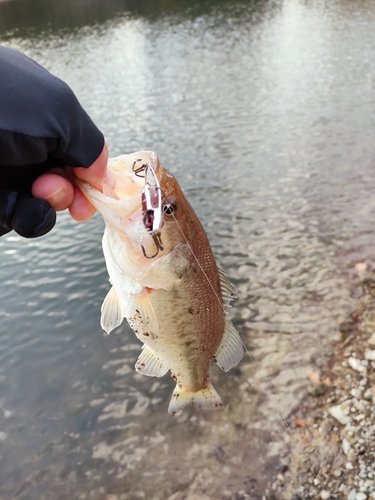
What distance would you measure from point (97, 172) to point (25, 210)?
39 cm

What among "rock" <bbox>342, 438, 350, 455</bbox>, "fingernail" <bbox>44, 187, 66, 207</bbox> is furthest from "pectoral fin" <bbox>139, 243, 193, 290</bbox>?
"rock" <bbox>342, 438, 350, 455</bbox>

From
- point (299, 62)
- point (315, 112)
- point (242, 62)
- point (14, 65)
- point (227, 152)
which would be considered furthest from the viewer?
point (242, 62)

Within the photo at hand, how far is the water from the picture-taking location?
4.84 meters

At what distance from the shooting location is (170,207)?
8.05 ft

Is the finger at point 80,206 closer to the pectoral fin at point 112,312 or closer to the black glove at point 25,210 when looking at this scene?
the black glove at point 25,210

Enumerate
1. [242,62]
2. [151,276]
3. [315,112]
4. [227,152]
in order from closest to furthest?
1. [151,276]
2. [227,152]
3. [315,112]
4. [242,62]

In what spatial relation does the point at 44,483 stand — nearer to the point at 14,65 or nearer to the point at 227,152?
the point at 14,65

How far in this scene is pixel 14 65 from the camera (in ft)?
5.51

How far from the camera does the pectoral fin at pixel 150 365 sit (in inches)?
126

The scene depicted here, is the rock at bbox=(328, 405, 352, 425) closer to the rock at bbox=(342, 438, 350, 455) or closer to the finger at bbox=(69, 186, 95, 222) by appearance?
the rock at bbox=(342, 438, 350, 455)

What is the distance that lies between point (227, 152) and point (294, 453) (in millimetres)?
8850

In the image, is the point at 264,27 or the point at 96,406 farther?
the point at 264,27

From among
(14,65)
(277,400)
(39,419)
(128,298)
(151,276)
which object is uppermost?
(14,65)

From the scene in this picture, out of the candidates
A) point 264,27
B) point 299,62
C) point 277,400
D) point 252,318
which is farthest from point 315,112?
point 264,27
